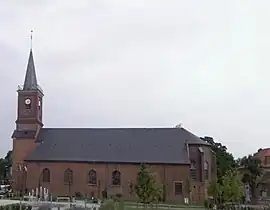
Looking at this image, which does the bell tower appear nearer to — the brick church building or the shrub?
the brick church building

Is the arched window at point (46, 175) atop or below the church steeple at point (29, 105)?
below

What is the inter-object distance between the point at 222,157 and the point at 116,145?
23.7 m

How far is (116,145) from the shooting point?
7594 centimetres

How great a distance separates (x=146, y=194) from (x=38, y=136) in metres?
40.9

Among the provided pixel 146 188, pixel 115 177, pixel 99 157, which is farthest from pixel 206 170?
pixel 146 188

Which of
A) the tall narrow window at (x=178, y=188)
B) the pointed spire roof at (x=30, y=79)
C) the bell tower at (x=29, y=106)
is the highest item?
the pointed spire roof at (x=30, y=79)

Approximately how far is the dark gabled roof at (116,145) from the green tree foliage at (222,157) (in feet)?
44.2

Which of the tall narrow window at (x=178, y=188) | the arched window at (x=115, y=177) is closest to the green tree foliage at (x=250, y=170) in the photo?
the tall narrow window at (x=178, y=188)

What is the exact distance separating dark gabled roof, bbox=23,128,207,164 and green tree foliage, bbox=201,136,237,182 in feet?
44.2

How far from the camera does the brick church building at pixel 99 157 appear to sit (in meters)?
71.3

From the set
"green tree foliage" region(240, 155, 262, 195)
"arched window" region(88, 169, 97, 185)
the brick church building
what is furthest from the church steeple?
"green tree foliage" region(240, 155, 262, 195)

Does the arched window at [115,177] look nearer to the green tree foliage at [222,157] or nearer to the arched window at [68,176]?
the arched window at [68,176]

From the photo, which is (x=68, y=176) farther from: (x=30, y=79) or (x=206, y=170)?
(x=206, y=170)

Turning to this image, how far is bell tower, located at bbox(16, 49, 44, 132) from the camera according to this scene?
77875mm
